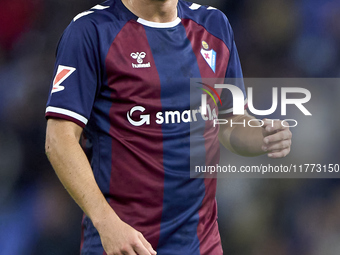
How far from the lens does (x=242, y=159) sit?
3150 mm

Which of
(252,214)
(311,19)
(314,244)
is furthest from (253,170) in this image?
(311,19)

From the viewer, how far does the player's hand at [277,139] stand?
5.48ft

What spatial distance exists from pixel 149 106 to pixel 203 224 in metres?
0.47

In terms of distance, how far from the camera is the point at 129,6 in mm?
1770

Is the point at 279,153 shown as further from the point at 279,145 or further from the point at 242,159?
the point at 242,159

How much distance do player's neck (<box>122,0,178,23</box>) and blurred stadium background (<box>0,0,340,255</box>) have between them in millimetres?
1535

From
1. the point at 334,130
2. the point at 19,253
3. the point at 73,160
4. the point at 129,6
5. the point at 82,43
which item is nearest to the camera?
the point at 73,160

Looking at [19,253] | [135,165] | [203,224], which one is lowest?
[19,253]

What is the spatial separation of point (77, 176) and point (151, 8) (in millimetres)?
667

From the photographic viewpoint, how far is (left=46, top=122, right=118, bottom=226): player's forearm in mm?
1459

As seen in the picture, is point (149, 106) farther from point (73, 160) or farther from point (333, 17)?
point (333, 17)

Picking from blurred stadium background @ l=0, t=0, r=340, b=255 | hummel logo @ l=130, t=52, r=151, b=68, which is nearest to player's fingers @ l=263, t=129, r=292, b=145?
hummel logo @ l=130, t=52, r=151, b=68

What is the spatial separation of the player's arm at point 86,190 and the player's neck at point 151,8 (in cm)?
49

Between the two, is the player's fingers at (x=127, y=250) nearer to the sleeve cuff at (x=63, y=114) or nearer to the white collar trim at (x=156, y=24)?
the sleeve cuff at (x=63, y=114)
